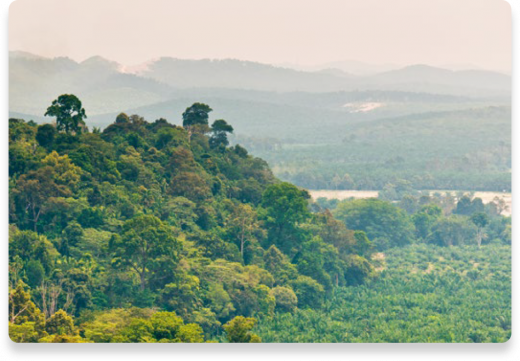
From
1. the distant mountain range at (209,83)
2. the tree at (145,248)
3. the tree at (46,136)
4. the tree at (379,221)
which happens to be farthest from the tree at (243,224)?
the distant mountain range at (209,83)

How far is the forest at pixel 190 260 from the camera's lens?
20625mm

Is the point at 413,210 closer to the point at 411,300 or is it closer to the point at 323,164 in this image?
the point at 411,300

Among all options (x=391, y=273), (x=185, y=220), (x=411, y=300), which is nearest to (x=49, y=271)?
(x=185, y=220)

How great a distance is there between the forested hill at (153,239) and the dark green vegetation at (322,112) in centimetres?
3961

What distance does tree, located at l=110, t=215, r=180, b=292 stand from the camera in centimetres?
2227

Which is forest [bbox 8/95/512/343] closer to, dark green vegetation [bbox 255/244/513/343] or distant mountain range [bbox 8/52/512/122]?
dark green vegetation [bbox 255/244/513/343]

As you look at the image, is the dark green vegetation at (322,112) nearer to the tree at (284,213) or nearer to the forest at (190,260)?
the forest at (190,260)

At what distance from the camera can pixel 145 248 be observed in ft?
73.8

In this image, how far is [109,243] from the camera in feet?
73.0

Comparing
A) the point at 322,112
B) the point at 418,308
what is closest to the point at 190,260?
the point at 418,308

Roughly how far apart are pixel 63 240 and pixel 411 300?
457 inches

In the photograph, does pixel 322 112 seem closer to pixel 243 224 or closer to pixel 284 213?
A: pixel 284 213

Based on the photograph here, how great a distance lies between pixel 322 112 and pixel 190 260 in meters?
95.9

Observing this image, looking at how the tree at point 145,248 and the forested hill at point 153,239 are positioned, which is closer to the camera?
the forested hill at point 153,239
